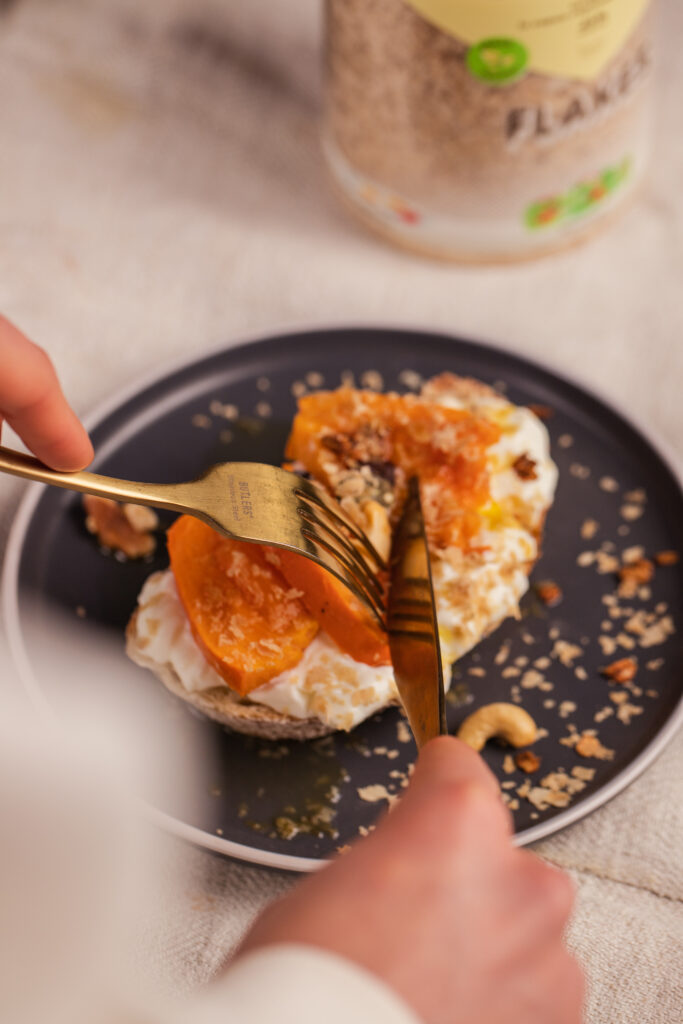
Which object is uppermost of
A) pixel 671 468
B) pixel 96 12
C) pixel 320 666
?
pixel 96 12

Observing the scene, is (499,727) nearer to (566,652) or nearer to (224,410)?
(566,652)

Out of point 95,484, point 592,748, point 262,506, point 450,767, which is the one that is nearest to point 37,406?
point 95,484

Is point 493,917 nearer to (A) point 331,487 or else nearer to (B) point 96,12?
(A) point 331,487

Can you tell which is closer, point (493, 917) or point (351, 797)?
point (493, 917)

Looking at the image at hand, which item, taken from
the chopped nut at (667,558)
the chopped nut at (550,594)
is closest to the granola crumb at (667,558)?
the chopped nut at (667,558)

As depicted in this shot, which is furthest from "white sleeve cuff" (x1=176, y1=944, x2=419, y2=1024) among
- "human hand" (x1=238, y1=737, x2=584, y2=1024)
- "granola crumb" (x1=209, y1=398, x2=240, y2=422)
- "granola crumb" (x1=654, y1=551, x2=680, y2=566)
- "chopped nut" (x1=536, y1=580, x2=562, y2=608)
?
"granola crumb" (x1=209, y1=398, x2=240, y2=422)

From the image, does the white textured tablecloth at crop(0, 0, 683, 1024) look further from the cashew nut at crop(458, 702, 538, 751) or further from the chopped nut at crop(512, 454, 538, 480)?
the chopped nut at crop(512, 454, 538, 480)

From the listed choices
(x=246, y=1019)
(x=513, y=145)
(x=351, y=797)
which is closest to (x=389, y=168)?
(x=513, y=145)
